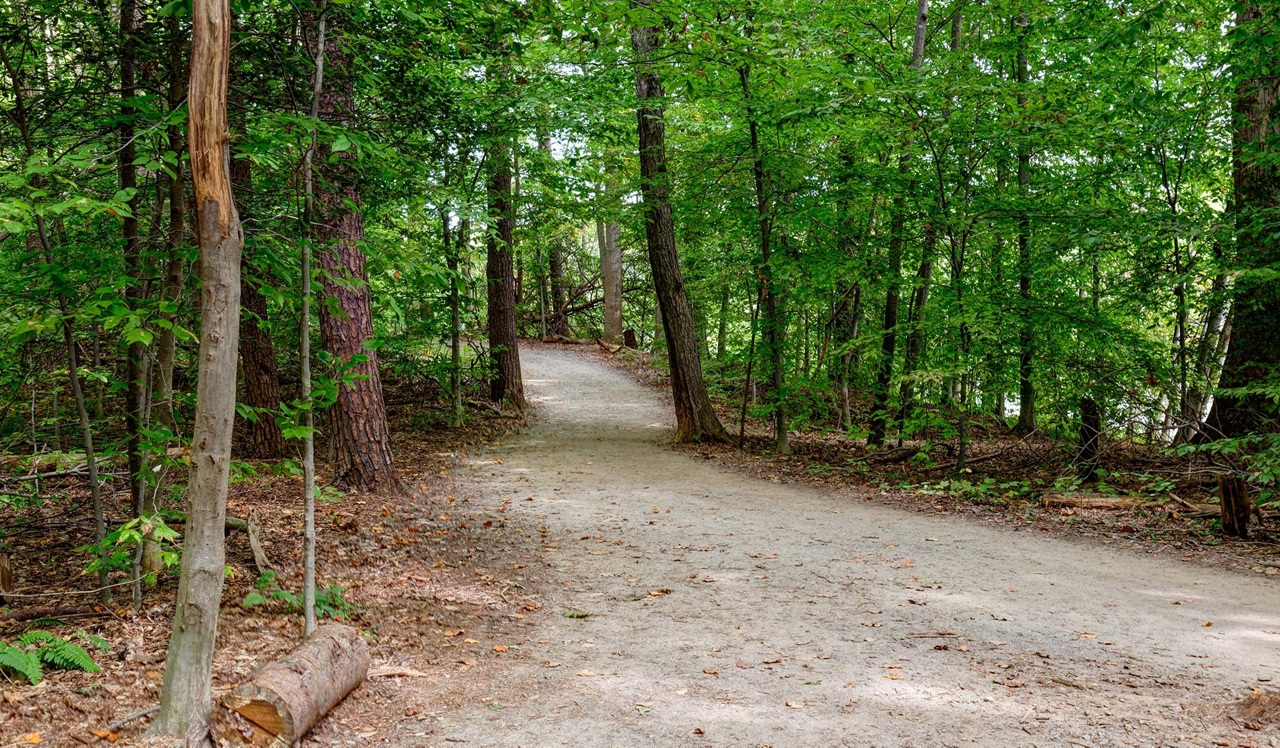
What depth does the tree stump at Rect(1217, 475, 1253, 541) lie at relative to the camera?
732 cm

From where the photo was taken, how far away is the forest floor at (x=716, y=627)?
372 cm

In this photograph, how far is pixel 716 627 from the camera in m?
5.27

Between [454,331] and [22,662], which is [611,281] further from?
[22,662]

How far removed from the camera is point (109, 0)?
447 centimetres

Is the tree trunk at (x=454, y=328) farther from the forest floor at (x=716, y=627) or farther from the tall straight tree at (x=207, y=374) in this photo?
the tall straight tree at (x=207, y=374)

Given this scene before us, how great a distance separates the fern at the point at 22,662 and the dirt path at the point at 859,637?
5.89 ft

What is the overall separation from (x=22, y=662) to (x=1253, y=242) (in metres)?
10.5

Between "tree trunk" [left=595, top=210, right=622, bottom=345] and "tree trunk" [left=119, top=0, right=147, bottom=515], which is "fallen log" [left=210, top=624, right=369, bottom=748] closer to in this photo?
"tree trunk" [left=119, top=0, right=147, bottom=515]

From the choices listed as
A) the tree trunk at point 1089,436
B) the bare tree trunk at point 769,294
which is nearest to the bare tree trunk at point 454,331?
the bare tree trunk at point 769,294

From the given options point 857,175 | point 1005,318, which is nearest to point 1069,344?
point 1005,318

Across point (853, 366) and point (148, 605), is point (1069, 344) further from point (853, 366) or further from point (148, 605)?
point (148, 605)

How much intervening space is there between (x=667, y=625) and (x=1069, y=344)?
7.37 meters

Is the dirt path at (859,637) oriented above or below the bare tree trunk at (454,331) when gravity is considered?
below

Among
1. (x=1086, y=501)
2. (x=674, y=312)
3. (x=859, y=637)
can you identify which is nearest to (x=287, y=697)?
(x=859, y=637)
